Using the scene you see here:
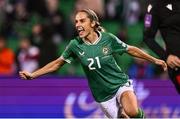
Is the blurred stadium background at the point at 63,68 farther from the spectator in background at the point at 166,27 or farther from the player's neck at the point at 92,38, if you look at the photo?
the player's neck at the point at 92,38

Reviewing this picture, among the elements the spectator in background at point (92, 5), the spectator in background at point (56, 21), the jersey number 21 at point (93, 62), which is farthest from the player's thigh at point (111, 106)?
the spectator in background at point (56, 21)

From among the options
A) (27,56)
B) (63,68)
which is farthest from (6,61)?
(63,68)

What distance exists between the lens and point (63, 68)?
1323cm

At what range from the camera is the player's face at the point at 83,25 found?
25.5ft

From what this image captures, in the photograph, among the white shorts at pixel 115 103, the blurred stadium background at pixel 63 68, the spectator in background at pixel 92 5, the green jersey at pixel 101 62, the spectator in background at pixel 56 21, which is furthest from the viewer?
the spectator in background at pixel 56 21

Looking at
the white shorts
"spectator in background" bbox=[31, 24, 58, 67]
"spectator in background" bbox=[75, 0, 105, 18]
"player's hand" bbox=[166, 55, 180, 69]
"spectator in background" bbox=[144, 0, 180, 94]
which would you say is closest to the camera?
"player's hand" bbox=[166, 55, 180, 69]

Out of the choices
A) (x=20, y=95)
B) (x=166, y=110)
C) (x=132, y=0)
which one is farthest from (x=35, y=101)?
(x=132, y=0)

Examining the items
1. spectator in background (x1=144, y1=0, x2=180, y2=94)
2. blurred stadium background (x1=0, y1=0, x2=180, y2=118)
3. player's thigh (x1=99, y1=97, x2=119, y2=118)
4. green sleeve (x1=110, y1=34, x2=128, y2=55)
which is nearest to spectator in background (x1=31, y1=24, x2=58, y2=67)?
blurred stadium background (x1=0, y1=0, x2=180, y2=118)

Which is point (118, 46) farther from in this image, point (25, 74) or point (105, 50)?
point (25, 74)

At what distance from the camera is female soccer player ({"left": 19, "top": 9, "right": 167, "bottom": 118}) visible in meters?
7.83

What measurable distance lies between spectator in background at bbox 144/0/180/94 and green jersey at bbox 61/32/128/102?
0.37 m

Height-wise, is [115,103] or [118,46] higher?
[118,46]

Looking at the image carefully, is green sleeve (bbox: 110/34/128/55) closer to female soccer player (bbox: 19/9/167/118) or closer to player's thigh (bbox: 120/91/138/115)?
female soccer player (bbox: 19/9/167/118)

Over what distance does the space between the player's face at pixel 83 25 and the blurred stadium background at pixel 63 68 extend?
1.70 meters
